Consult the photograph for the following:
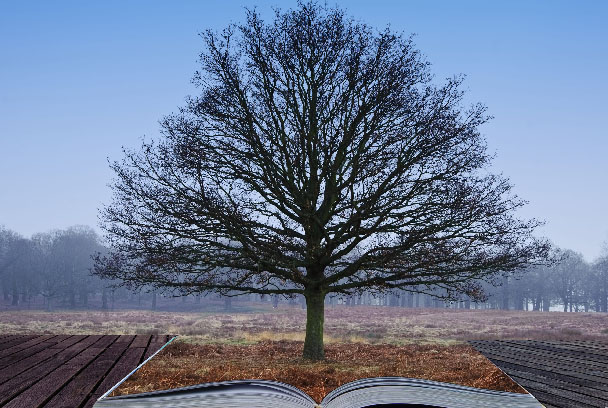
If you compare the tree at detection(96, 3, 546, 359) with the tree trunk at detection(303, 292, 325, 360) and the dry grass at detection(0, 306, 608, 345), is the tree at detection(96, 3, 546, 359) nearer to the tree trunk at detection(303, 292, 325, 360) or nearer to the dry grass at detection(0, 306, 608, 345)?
the tree trunk at detection(303, 292, 325, 360)

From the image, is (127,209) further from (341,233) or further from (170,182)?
(341,233)

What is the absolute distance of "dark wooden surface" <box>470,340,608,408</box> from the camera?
145 inches

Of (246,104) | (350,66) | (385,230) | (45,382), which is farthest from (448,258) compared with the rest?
(45,382)

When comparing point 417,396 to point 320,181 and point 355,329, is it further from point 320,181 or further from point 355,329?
point 355,329

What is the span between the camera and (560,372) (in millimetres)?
4949

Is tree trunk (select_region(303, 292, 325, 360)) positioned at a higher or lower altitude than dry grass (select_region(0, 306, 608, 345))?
higher

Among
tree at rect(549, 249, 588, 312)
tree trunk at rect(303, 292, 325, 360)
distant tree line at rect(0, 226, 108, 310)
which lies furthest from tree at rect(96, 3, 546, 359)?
tree at rect(549, 249, 588, 312)

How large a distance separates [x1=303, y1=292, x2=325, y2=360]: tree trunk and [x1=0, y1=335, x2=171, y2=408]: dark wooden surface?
22.4ft

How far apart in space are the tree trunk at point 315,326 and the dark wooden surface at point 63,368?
6827 mm

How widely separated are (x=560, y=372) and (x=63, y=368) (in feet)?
16.8

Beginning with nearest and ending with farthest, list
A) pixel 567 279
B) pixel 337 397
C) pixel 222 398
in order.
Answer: pixel 222 398 → pixel 337 397 → pixel 567 279

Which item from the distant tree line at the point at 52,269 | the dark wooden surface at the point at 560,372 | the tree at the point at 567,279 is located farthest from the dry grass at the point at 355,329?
the tree at the point at 567,279

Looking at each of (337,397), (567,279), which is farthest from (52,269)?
(567,279)

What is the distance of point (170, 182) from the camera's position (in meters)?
12.8
